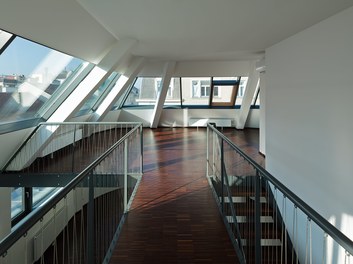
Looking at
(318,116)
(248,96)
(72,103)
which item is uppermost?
(248,96)

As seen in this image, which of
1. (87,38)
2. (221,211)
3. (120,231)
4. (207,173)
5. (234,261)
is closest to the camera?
(234,261)

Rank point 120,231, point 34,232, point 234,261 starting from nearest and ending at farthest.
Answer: point 234,261, point 120,231, point 34,232

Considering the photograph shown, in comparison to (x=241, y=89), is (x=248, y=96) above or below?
below

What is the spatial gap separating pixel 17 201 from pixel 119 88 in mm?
4172

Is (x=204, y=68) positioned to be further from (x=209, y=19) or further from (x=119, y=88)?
(x=209, y=19)

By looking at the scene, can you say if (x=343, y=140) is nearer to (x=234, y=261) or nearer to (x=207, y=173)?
(x=234, y=261)

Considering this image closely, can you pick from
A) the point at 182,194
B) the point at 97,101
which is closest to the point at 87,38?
the point at 182,194

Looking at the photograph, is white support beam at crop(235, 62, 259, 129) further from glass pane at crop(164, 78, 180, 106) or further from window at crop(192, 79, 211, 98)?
glass pane at crop(164, 78, 180, 106)

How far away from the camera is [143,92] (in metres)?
13.6

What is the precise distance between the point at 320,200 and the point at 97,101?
24.2ft

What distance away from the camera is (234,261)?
2943 mm

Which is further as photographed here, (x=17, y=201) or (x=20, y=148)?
(x=17, y=201)

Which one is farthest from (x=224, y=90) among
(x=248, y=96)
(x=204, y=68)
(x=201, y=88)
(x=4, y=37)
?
(x=4, y=37)

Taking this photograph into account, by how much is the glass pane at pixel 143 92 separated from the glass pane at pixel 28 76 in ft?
20.6
